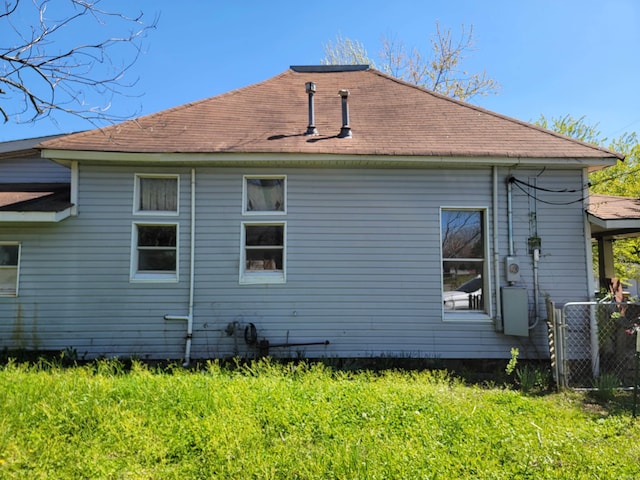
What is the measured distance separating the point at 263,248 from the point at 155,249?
1.90 m

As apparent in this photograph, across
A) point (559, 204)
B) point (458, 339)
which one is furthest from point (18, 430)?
point (559, 204)

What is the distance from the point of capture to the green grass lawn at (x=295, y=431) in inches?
114

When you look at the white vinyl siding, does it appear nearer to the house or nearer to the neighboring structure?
the house

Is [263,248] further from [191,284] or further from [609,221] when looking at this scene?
[609,221]

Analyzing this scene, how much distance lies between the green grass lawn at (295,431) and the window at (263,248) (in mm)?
2209

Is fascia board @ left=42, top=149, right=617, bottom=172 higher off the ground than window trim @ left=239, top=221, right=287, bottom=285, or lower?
higher

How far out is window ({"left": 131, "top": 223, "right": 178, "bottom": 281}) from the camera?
643cm

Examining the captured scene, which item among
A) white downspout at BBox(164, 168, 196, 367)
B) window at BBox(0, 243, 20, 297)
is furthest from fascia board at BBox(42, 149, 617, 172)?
window at BBox(0, 243, 20, 297)

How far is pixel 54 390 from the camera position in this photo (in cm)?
413

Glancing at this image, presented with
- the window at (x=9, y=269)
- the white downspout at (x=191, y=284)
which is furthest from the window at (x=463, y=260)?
the window at (x=9, y=269)

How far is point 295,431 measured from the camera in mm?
3432

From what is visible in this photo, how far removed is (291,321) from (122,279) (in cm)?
298

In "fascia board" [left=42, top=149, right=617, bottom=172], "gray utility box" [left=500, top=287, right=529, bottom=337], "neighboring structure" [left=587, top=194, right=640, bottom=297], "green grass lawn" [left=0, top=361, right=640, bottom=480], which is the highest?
"fascia board" [left=42, top=149, right=617, bottom=172]

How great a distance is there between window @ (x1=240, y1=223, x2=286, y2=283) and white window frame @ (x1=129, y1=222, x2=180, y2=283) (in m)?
1.16
